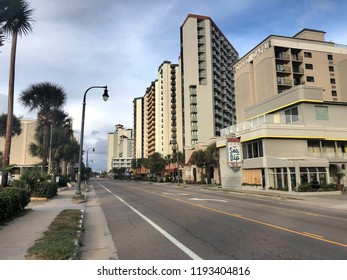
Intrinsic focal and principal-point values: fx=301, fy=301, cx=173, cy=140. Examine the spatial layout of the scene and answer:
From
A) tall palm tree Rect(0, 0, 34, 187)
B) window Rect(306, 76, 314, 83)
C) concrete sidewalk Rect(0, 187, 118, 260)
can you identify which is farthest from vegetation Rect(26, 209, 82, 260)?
window Rect(306, 76, 314, 83)

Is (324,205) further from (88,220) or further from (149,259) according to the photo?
(149,259)

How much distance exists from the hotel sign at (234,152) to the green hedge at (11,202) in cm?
2743

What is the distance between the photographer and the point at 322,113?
37.1 metres

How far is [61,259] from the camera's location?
20.9 ft

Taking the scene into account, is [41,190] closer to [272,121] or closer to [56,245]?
[56,245]

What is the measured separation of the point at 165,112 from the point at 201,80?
104ft

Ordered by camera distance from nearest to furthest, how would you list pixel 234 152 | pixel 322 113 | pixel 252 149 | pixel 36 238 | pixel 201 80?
pixel 36 238
pixel 252 149
pixel 322 113
pixel 234 152
pixel 201 80

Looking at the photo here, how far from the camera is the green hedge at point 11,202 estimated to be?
446 inches

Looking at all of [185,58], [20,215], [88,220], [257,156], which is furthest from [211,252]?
[185,58]

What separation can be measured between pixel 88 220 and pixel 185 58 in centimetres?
9548

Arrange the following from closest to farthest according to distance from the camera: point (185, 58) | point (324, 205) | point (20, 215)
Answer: point (20, 215) → point (324, 205) → point (185, 58)

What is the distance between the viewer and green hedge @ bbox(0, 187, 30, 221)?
37.1ft

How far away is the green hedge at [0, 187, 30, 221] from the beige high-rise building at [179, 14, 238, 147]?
3289 inches

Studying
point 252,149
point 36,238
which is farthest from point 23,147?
point 36,238
